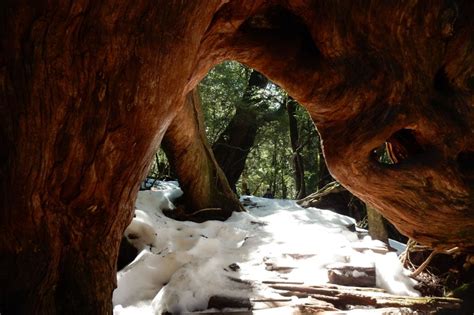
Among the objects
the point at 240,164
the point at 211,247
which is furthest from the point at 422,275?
the point at 240,164

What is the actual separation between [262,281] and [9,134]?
2.71 meters

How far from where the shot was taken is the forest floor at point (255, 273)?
323 centimetres

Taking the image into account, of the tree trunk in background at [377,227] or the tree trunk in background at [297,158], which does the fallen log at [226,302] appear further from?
the tree trunk in background at [297,158]

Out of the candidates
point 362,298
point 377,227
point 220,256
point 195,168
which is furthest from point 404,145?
point 195,168

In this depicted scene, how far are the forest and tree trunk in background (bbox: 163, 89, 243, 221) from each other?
0.11 feet

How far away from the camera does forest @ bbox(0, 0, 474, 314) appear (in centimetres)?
171

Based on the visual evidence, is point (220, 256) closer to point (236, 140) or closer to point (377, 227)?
point (377, 227)

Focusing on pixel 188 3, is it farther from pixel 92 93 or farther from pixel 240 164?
pixel 240 164

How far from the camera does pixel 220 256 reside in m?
4.27

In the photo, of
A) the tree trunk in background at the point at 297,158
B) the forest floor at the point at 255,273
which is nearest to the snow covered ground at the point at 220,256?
the forest floor at the point at 255,273

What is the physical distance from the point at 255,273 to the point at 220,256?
457 mm

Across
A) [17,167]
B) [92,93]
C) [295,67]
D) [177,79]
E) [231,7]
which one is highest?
[231,7]

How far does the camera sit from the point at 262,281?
373 cm

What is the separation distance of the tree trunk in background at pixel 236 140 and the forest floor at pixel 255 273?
4.21 metres
